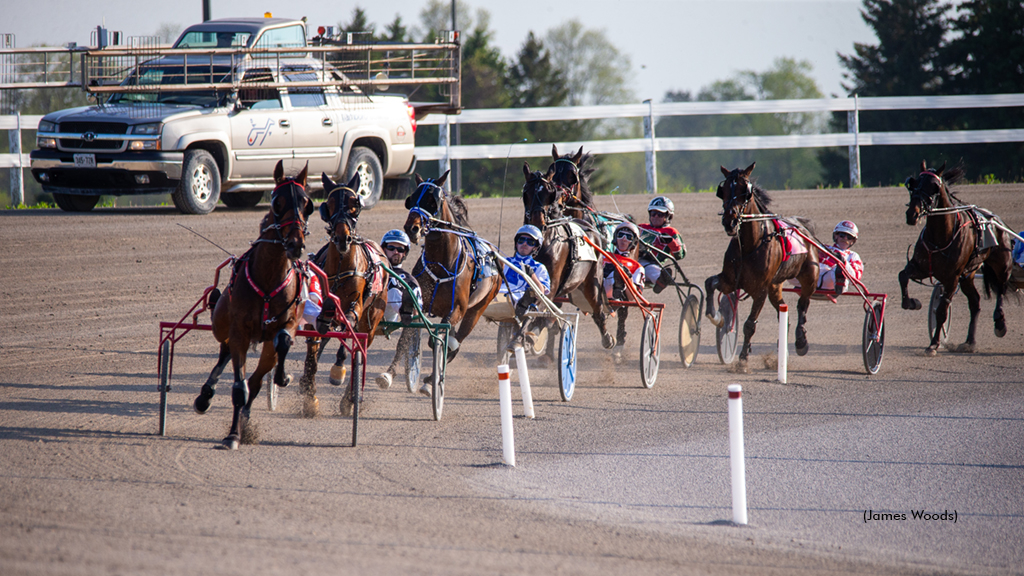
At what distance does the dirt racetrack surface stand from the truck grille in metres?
2.20

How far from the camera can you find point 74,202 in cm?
1480

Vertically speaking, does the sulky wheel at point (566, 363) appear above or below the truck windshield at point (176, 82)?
below

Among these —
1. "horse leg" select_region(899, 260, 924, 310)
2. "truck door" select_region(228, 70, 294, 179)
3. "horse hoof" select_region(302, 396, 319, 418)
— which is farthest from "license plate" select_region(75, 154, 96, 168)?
"horse leg" select_region(899, 260, 924, 310)

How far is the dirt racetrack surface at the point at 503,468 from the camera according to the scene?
467 cm

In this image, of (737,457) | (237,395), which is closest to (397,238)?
(237,395)

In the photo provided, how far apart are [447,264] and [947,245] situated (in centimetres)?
651

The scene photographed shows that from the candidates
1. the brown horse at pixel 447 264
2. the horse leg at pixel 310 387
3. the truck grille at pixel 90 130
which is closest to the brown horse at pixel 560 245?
the brown horse at pixel 447 264

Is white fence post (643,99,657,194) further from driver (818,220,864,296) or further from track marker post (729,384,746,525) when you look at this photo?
track marker post (729,384,746,525)

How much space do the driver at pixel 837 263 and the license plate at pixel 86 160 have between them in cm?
965

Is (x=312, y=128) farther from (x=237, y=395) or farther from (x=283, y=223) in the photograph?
(x=237, y=395)

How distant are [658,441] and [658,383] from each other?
2647 mm

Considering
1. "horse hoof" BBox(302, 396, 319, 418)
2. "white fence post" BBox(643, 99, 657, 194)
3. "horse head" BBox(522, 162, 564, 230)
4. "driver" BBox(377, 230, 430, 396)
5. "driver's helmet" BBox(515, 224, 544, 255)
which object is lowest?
"horse hoof" BBox(302, 396, 319, 418)

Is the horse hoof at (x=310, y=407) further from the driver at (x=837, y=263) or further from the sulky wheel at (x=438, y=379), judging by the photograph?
the driver at (x=837, y=263)

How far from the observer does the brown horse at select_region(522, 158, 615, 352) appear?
920 centimetres
